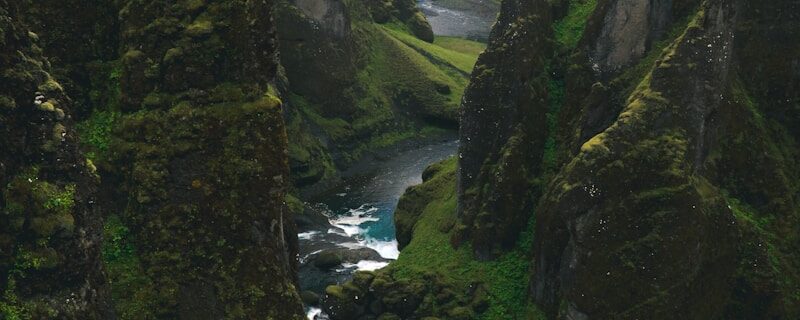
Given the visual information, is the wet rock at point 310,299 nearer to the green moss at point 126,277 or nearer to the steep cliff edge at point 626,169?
the steep cliff edge at point 626,169

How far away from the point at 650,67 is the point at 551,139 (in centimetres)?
880

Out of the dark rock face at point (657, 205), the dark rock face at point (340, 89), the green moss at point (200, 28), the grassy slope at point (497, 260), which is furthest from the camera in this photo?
the dark rock face at point (340, 89)

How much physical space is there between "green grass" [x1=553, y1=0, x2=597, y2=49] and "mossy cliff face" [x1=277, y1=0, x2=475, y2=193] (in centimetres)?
3858

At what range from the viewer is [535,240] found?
51.8m

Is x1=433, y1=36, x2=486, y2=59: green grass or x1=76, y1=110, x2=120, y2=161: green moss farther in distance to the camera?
x1=433, y1=36, x2=486, y2=59: green grass

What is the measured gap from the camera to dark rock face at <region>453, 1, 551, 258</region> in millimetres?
56250

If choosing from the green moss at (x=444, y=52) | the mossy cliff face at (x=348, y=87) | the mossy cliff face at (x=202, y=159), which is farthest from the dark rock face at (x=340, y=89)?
the mossy cliff face at (x=202, y=159)

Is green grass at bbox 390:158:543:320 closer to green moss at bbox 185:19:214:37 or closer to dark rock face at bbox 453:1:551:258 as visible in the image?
dark rock face at bbox 453:1:551:258

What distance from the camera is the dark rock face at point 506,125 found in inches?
2215

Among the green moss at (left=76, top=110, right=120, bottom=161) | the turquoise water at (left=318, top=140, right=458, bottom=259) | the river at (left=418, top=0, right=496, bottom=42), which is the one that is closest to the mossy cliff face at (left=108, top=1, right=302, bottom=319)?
the green moss at (left=76, top=110, right=120, bottom=161)

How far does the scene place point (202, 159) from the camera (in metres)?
32.2

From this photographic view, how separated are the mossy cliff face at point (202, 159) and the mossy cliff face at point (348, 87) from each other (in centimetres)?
5696

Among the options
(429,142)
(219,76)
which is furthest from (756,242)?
(429,142)

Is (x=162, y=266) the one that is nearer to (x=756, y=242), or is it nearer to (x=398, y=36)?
(x=756, y=242)
